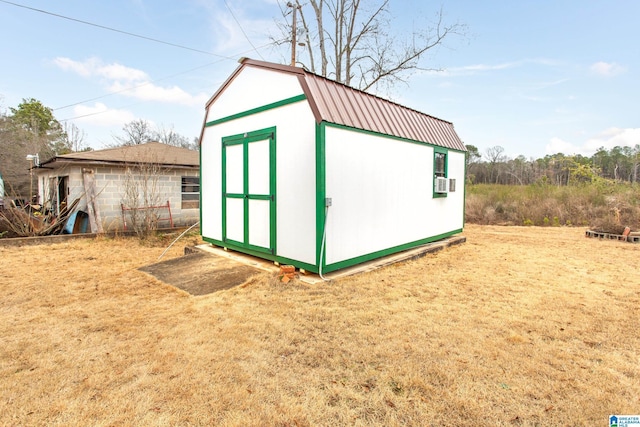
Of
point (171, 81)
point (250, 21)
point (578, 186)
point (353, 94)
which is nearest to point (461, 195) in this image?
point (353, 94)

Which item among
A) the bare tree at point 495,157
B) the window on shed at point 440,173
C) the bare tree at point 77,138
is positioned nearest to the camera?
the window on shed at point 440,173

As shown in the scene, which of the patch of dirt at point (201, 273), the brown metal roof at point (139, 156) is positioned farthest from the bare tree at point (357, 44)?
the patch of dirt at point (201, 273)

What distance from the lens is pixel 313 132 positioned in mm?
4113

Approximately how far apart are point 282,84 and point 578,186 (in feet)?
44.0

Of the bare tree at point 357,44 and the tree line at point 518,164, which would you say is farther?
the tree line at point 518,164

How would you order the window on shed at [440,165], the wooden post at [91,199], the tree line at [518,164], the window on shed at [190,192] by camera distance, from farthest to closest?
the tree line at [518,164] → the window on shed at [190,192] → the wooden post at [91,199] → the window on shed at [440,165]

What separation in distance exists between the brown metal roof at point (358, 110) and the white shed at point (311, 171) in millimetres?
20

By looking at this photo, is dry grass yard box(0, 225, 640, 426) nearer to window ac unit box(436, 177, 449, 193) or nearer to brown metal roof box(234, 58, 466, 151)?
brown metal roof box(234, 58, 466, 151)

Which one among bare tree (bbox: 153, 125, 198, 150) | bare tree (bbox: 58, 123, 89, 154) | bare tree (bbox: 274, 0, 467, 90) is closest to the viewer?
bare tree (bbox: 274, 0, 467, 90)

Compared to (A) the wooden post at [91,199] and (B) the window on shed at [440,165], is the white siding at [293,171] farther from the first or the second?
(A) the wooden post at [91,199]

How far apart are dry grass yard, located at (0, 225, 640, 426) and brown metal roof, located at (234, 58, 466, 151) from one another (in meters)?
2.31

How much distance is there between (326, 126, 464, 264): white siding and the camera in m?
4.31

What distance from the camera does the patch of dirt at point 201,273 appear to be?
4128 mm

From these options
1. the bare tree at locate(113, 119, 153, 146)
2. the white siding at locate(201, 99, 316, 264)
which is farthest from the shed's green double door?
the bare tree at locate(113, 119, 153, 146)
